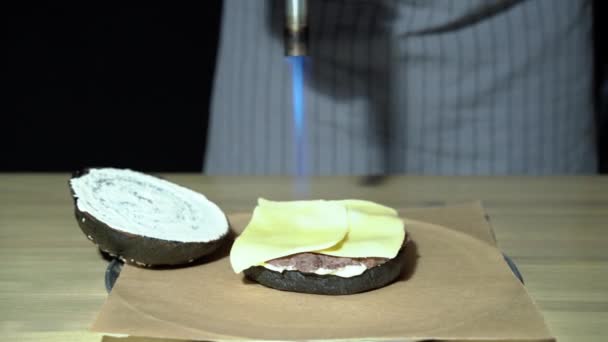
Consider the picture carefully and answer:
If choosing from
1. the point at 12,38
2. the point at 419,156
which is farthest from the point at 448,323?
the point at 12,38

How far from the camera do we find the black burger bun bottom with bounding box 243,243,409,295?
792 mm

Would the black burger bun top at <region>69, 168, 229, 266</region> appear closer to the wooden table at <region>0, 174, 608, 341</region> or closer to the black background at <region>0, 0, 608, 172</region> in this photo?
the wooden table at <region>0, 174, 608, 341</region>

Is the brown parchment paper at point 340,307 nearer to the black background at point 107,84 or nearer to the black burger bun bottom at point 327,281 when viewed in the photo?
the black burger bun bottom at point 327,281

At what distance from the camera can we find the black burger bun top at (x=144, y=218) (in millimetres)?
837

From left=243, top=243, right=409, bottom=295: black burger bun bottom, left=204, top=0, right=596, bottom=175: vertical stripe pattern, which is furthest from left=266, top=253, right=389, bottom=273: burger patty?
left=204, top=0, right=596, bottom=175: vertical stripe pattern

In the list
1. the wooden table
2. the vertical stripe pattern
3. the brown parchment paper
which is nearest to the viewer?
the brown parchment paper

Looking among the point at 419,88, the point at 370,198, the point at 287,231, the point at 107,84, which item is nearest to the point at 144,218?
the point at 287,231

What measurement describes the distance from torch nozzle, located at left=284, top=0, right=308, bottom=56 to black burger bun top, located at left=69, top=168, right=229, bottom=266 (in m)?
0.19

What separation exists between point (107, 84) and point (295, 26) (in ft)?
7.06

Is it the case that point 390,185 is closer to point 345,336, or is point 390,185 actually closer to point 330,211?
point 330,211

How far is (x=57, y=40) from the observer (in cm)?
297

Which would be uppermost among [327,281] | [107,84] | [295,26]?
[295,26]

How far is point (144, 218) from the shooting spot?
0.88m

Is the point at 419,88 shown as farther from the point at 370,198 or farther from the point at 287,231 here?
the point at 287,231
